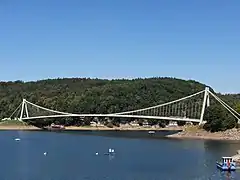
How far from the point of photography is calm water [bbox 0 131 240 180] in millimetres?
44344

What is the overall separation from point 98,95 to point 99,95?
0.86ft

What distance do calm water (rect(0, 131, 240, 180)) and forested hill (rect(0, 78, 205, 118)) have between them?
48.0 m

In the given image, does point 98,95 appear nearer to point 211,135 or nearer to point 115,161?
point 211,135

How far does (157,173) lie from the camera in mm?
45500

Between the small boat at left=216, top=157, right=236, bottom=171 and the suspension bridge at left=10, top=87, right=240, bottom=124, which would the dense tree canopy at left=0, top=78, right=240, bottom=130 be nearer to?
the suspension bridge at left=10, top=87, right=240, bottom=124

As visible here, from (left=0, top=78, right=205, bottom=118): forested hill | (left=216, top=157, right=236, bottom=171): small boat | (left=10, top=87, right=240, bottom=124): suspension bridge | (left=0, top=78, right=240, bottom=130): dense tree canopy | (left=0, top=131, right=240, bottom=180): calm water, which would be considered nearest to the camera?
(left=0, top=131, right=240, bottom=180): calm water

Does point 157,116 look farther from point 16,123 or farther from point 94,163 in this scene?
point 94,163

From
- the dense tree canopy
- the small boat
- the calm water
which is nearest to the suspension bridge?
the dense tree canopy

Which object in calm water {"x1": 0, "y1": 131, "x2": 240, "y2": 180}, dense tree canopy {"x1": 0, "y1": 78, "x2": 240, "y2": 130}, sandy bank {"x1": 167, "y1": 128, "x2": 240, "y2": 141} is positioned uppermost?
dense tree canopy {"x1": 0, "y1": 78, "x2": 240, "y2": 130}

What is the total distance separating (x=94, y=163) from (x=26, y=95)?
88.7 meters

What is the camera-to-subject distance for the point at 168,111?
107 meters

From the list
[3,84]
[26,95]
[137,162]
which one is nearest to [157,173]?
[137,162]

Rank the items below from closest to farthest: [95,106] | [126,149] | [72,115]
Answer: [126,149] → [72,115] → [95,106]

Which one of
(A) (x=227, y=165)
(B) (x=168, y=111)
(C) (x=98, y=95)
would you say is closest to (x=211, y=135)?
(B) (x=168, y=111)
